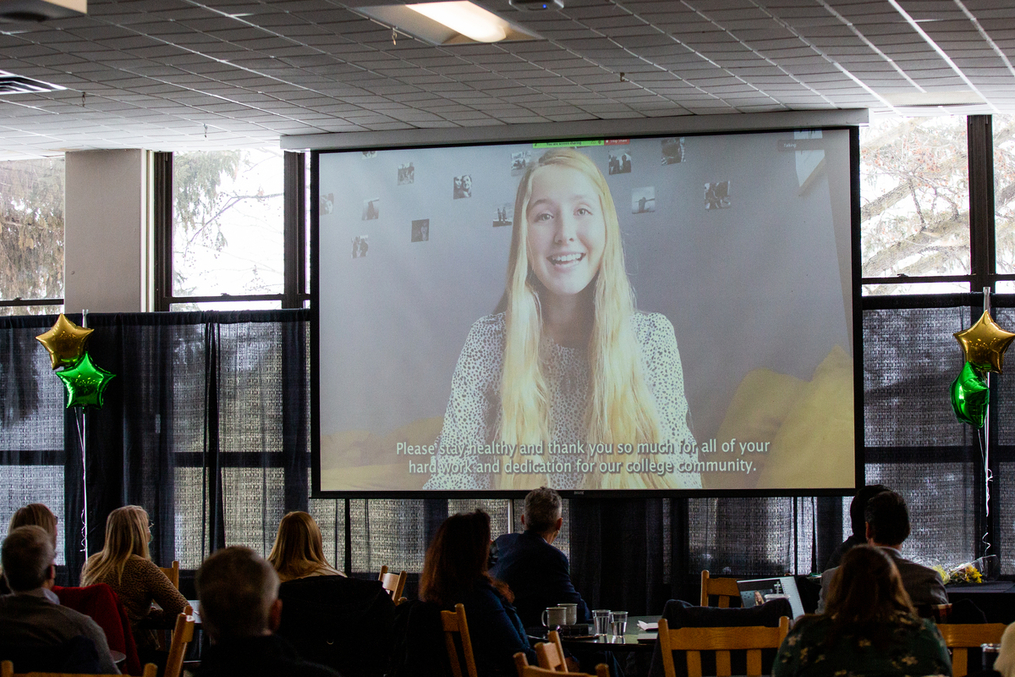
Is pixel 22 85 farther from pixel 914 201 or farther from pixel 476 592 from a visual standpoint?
pixel 914 201

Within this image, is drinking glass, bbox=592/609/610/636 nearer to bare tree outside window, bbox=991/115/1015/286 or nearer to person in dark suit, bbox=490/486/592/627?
person in dark suit, bbox=490/486/592/627

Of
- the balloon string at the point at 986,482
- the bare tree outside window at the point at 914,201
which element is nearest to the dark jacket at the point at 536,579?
the balloon string at the point at 986,482

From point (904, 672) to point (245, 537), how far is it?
16.1 feet

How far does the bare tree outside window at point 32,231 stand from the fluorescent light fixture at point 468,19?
3801mm

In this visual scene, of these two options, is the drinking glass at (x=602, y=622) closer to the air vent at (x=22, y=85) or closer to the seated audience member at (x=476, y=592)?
the seated audience member at (x=476, y=592)

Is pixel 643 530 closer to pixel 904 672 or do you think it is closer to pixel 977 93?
pixel 977 93

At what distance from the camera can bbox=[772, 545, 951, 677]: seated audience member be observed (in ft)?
8.89

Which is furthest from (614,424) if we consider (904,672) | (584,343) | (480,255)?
(904,672)

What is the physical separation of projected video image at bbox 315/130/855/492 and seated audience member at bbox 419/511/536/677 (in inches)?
87.8

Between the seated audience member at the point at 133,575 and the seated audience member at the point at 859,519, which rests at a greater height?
the seated audience member at the point at 859,519

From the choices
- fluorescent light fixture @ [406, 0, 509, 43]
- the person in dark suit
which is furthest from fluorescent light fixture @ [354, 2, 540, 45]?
the person in dark suit

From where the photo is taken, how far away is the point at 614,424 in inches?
247

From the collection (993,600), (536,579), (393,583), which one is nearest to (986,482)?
(993,600)

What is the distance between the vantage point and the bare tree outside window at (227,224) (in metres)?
7.21
